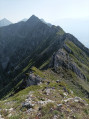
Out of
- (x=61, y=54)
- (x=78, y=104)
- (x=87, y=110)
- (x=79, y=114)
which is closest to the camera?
(x=79, y=114)

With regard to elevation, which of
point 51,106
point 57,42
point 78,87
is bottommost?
point 78,87

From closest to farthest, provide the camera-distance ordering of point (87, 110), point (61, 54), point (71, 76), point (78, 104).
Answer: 1. point (87, 110)
2. point (78, 104)
3. point (71, 76)
4. point (61, 54)

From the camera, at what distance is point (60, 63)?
7662 centimetres

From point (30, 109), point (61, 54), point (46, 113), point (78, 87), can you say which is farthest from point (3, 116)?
point (61, 54)

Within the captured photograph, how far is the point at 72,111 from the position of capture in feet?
62.5

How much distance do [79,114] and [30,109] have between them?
6.99 metres

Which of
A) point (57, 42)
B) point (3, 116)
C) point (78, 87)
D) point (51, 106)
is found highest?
point (57, 42)

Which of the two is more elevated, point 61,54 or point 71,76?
point 61,54

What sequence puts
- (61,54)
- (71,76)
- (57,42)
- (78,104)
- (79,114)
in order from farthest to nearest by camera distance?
(57,42) < (61,54) < (71,76) < (78,104) < (79,114)

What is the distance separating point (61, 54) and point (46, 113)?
70246 millimetres

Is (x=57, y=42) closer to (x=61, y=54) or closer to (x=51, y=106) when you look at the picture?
(x=61, y=54)

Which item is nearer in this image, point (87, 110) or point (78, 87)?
point (87, 110)

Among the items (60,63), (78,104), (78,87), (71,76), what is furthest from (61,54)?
(78,104)

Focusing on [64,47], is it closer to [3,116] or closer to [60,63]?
[60,63]
